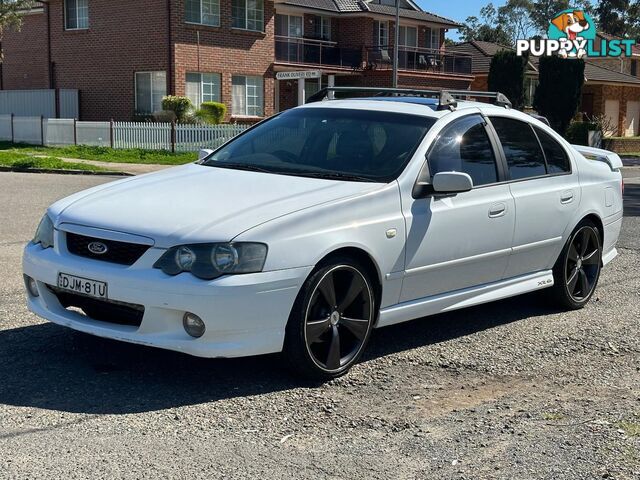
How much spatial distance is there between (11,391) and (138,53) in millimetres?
28253

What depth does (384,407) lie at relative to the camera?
480 centimetres

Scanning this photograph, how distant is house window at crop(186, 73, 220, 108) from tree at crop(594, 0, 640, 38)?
68667mm

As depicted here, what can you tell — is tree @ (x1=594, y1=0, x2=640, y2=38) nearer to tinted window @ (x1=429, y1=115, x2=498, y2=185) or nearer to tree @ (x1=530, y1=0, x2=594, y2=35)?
tree @ (x1=530, y1=0, x2=594, y2=35)

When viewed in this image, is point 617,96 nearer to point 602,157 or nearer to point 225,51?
point 225,51

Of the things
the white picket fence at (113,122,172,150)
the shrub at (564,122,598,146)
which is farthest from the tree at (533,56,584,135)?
the white picket fence at (113,122,172,150)

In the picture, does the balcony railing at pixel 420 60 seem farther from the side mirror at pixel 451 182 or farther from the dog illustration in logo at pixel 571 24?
the side mirror at pixel 451 182

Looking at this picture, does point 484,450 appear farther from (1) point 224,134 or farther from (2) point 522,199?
(1) point 224,134

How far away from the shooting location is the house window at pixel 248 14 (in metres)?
32.7

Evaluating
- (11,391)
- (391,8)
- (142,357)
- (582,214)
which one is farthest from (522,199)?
(391,8)

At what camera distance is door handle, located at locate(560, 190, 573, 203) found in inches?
273

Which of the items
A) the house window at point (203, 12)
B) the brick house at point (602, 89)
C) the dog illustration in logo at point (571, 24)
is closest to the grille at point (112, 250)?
the house window at point (203, 12)

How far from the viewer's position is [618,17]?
3570 inches

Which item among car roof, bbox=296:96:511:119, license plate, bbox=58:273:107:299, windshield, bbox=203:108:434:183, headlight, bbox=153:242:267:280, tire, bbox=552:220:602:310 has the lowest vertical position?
tire, bbox=552:220:602:310

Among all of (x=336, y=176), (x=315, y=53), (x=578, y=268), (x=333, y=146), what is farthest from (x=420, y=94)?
(x=315, y=53)
